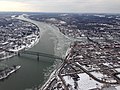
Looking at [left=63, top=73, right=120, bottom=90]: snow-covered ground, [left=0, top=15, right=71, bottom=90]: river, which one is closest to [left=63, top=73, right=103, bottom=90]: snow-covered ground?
[left=63, top=73, right=120, bottom=90]: snow-covered ground

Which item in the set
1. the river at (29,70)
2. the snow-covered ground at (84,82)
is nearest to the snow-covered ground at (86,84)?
the snow-covered ground at (84,82)

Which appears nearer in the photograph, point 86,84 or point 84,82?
point 86,84

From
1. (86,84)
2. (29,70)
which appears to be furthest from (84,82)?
(29,70)

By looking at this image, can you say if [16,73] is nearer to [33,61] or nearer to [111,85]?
[33,61]

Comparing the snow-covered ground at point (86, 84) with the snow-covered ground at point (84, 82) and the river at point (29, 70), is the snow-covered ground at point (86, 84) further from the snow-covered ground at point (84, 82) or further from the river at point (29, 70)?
the river at point (29, 70)

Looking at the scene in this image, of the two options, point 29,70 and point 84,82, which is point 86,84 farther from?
point 29,70

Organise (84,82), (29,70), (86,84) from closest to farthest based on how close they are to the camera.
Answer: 1. (86,84)
2. (84,82)
3. (29,70)

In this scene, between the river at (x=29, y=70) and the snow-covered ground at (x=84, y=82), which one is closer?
the snow-covered ground at (x=84, y=82)

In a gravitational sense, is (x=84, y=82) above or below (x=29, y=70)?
above

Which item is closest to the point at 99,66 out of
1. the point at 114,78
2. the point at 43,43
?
the point at 114,78

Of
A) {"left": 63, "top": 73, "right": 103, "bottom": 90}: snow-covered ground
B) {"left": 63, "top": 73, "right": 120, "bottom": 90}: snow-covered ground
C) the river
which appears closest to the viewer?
{"left": 63, "top": 73, "right": 120, "bottom": 90}: snow-covered ground

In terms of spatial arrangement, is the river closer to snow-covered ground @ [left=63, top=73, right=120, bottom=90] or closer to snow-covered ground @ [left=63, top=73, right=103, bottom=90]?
snow-covered ground @ [left=63, top=73, right=103, bottom=90]
